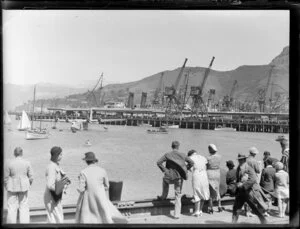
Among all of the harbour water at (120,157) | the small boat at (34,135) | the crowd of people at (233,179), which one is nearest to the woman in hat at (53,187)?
the harbour water at (120,157)

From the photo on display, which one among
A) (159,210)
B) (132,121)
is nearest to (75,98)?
(132,121)

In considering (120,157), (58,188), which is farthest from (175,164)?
(120,157)

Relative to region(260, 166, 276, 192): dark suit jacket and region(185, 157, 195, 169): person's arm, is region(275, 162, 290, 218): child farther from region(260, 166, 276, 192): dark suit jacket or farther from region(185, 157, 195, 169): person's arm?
region(185, 157, 195, 169): person's arm

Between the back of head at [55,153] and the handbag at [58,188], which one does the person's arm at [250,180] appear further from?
the back of head at [55,153]

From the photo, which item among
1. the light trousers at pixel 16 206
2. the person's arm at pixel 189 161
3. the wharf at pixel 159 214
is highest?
the person's arm at pixel 189 161

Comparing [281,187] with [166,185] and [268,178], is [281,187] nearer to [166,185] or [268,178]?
[268,178]

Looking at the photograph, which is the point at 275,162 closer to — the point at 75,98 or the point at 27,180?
the point at 27,180

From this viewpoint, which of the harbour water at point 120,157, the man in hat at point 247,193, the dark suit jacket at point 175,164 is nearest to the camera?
the man in hat at point 247,193

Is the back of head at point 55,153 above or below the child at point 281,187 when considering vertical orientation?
above
